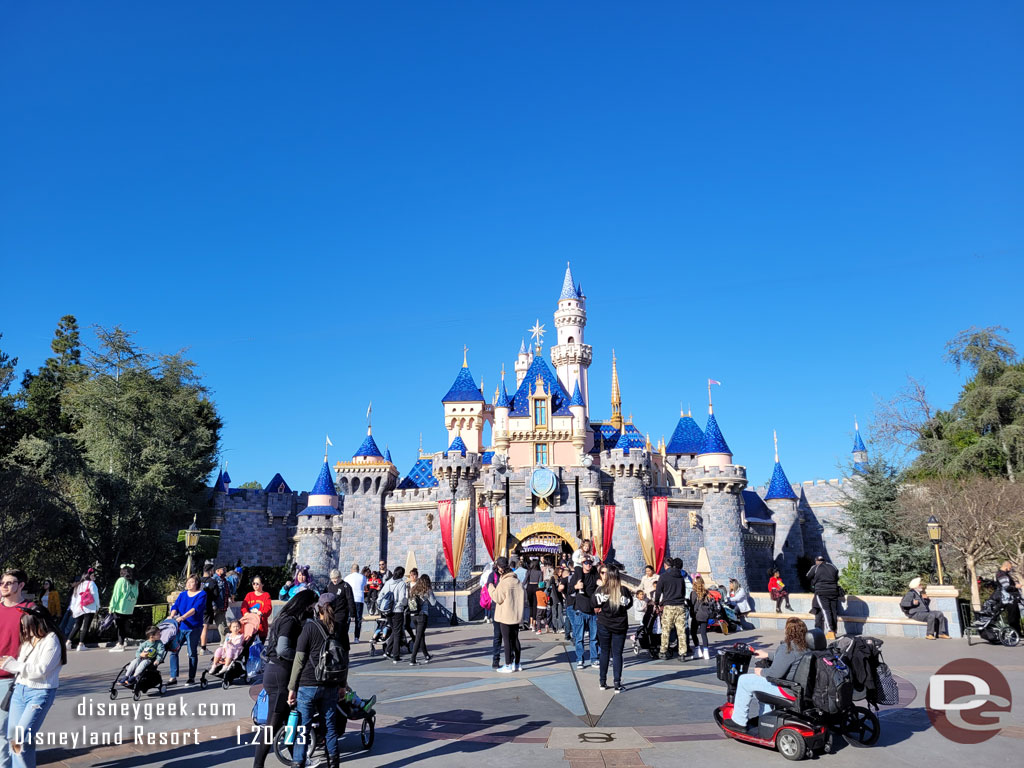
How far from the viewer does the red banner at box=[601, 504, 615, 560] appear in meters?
29.5

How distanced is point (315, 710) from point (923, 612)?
12.2 meters

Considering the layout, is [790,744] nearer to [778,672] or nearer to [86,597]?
[778,672]

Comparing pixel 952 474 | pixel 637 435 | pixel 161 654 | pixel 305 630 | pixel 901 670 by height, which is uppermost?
pixel 637 435

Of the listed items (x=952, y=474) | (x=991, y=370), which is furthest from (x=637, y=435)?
(x=991, y=370)

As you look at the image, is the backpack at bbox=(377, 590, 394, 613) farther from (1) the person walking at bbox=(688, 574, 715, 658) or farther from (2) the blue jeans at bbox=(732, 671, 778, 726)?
(2) the blue jeans at bbox=(732, 671, 778, 726)

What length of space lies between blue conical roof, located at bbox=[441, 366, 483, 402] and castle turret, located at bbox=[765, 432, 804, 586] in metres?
17.4

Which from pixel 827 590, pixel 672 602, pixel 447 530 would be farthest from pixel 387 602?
pixel 447 530

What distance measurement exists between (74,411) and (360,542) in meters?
13.8

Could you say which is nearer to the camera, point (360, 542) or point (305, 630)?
point (305, 630)

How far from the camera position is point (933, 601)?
44.9 feet

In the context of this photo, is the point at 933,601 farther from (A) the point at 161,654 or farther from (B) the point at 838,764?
(A) the point at 161,654

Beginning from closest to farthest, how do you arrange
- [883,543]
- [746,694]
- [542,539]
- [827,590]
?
[746,694], [827,590], [883,543], [542,539]

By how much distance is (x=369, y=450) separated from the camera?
36.4 m

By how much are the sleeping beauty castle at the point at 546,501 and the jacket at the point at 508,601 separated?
1237 cm
